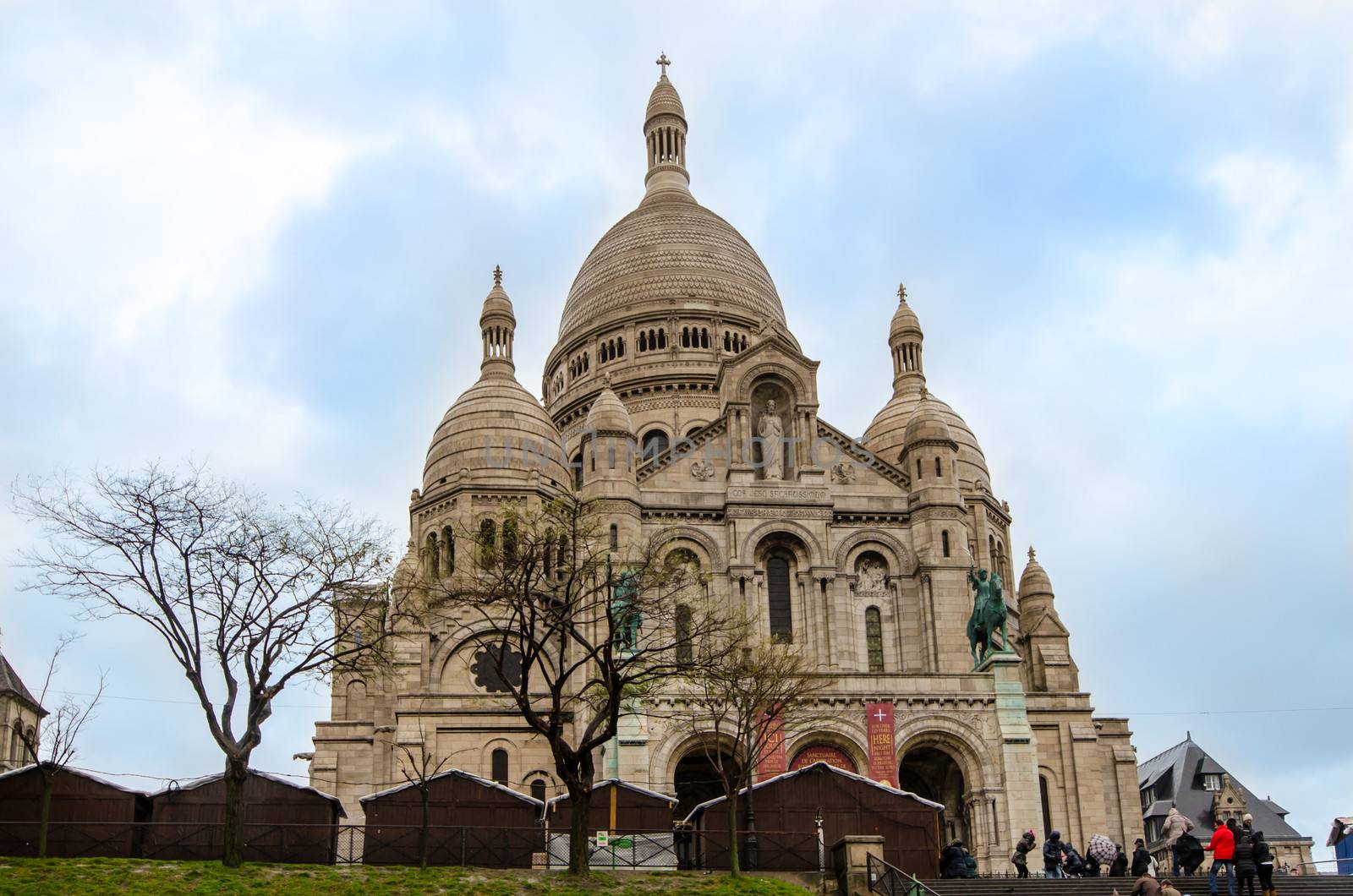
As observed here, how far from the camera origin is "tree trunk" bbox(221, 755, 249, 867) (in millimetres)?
37344

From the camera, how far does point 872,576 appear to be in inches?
2457

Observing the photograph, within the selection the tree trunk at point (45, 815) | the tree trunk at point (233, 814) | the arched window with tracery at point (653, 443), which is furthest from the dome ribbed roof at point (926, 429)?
the tree trunk at point (45, 815)

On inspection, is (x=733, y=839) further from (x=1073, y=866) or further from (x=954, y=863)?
(x=1073, y=866)

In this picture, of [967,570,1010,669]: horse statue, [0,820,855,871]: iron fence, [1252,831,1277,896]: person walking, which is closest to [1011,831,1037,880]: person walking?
[0,820,855,871]: iron fence

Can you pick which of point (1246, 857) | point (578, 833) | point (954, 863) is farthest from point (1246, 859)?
point (578, 833)

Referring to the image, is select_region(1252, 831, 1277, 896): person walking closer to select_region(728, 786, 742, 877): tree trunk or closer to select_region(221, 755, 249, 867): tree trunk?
select_region(728, 786, 742, 877): tree trunk

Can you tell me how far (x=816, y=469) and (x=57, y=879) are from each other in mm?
35018

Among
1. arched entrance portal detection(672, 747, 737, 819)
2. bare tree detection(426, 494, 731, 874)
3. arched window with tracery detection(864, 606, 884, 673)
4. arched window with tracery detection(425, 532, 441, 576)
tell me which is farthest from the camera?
arched window with tracery detection(425, 532, 441, 576)

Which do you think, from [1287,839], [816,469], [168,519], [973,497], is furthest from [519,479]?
[1287,839]

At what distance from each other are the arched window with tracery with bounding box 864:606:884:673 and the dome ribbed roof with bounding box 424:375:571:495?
16465 millimetres

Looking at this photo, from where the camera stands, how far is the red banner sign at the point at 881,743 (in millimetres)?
53438

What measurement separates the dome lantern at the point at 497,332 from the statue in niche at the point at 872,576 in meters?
21.6

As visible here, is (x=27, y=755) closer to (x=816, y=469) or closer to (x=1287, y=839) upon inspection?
(x=816, y=469)

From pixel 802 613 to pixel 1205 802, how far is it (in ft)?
119
